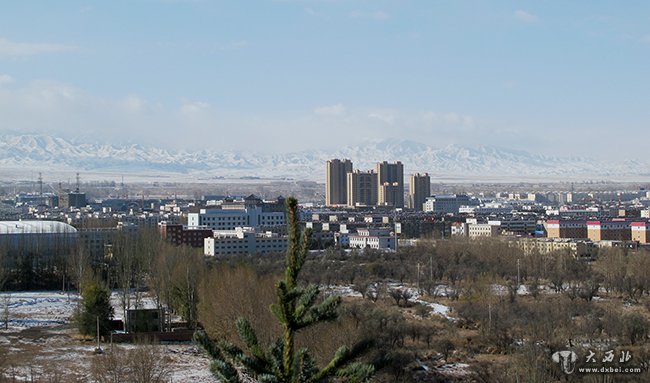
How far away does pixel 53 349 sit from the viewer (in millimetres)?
15258

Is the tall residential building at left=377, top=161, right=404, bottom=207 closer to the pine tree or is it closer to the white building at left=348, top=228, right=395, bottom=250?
the white building at left=348, top=228, right=395, bottom=250

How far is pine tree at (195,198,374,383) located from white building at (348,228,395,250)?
34.5 m

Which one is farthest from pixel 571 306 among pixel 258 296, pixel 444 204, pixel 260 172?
pixel 260 172

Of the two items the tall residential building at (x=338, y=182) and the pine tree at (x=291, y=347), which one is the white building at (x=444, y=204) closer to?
the tall residential building at (x=338, y=182)

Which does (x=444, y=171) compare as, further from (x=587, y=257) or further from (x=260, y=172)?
(x=587, y=257)

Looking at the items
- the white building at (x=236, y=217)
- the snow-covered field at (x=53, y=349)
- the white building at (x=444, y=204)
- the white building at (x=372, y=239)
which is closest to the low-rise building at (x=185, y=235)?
the white building at (x=372, y=239)

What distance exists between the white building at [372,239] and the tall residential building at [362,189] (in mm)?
37081

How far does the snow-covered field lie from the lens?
1276 centimetres

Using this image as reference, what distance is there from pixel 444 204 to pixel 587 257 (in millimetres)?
41425

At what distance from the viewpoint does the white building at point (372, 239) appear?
3838 centimetres

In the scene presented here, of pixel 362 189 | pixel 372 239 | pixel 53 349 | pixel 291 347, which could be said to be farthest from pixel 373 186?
pixel 291 347

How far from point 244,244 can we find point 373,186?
43.5 metres

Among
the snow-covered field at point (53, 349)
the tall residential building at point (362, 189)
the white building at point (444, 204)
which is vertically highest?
the tall residential building at point (362, 189)

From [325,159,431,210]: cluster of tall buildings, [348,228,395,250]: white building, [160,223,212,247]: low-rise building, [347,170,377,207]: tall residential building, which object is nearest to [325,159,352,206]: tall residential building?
[325,159,431,210]: cluster of tall buildings
